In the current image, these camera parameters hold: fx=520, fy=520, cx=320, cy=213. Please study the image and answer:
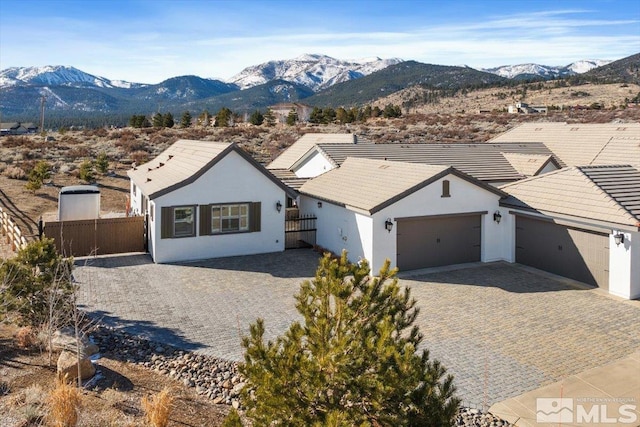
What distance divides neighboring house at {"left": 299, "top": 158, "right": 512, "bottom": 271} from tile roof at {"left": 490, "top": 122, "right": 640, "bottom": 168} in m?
8.83

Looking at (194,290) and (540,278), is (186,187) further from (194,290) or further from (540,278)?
(540,278)

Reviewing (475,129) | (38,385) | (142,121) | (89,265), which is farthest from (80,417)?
(142,121)

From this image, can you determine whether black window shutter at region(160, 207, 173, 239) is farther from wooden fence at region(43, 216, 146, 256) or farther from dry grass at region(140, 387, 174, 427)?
dry grass at region(140, 387, 174, 427)

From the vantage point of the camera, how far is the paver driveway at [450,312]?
10.6 m

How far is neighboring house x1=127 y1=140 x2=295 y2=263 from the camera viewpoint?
1830cm

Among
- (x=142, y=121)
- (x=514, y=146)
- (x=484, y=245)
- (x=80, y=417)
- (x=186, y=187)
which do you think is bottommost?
(x=80, y=417)

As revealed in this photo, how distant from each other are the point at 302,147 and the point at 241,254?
41.8 feet

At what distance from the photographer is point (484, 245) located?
18.8 m

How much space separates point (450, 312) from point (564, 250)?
5534 millimetres

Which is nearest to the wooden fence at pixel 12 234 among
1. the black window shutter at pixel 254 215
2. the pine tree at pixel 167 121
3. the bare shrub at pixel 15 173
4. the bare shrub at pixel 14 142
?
the black window shutter at pixel 254 215

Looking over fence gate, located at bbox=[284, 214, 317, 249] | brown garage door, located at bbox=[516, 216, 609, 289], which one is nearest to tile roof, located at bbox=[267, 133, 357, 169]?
fence gate, located at bbox=[284, 214, 317, 249]

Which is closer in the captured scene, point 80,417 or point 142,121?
point 80,417

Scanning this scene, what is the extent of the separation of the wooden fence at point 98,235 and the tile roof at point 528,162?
54.7ft

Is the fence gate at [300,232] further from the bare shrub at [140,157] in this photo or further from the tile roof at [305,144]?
Answer: the bare shrub at [140,157]
